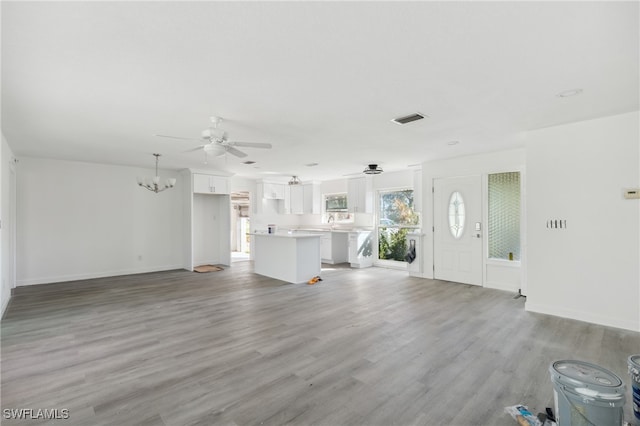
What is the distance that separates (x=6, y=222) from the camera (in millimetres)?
4641

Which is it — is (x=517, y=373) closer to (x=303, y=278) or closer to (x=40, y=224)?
(x=303, y=278)

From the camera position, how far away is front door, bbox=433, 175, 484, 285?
232 inches

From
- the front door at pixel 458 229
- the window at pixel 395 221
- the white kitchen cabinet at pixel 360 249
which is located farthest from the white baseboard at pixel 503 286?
the white kitchen cabinet at pixel 360 249

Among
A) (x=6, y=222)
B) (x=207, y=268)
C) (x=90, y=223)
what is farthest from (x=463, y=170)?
(x=90, y=223)

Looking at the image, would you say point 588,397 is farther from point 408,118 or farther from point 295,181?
point 295,181

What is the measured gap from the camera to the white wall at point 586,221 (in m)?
3.62

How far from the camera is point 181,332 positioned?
3.55m

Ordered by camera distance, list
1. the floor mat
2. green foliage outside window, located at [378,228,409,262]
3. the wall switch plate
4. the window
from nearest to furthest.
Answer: the wall switch plate, the floor mat, the window, green foliage outside window, located at [378,228,409,262]

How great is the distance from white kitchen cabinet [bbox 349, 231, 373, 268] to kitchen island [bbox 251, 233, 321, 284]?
168cm

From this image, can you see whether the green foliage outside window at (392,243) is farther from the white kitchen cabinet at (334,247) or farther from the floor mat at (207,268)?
the floor mat at (207,268)

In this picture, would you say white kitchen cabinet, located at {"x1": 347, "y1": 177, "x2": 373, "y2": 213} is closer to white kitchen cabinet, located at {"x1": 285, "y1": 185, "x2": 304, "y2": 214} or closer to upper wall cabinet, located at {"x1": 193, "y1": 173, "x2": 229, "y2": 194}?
white kitchen cabinet, located at {"x1": 285, "y1": 185, "x2": 304, "y2": 214}

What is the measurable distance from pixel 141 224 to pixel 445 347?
7.21 metres

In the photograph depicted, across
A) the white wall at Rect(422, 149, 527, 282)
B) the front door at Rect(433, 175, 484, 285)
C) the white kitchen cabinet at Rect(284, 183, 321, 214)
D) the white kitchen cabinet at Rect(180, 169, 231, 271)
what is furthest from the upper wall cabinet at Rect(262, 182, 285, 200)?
the front door at Rect(433, 175, 484, 285)

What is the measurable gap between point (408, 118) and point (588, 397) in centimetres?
304
